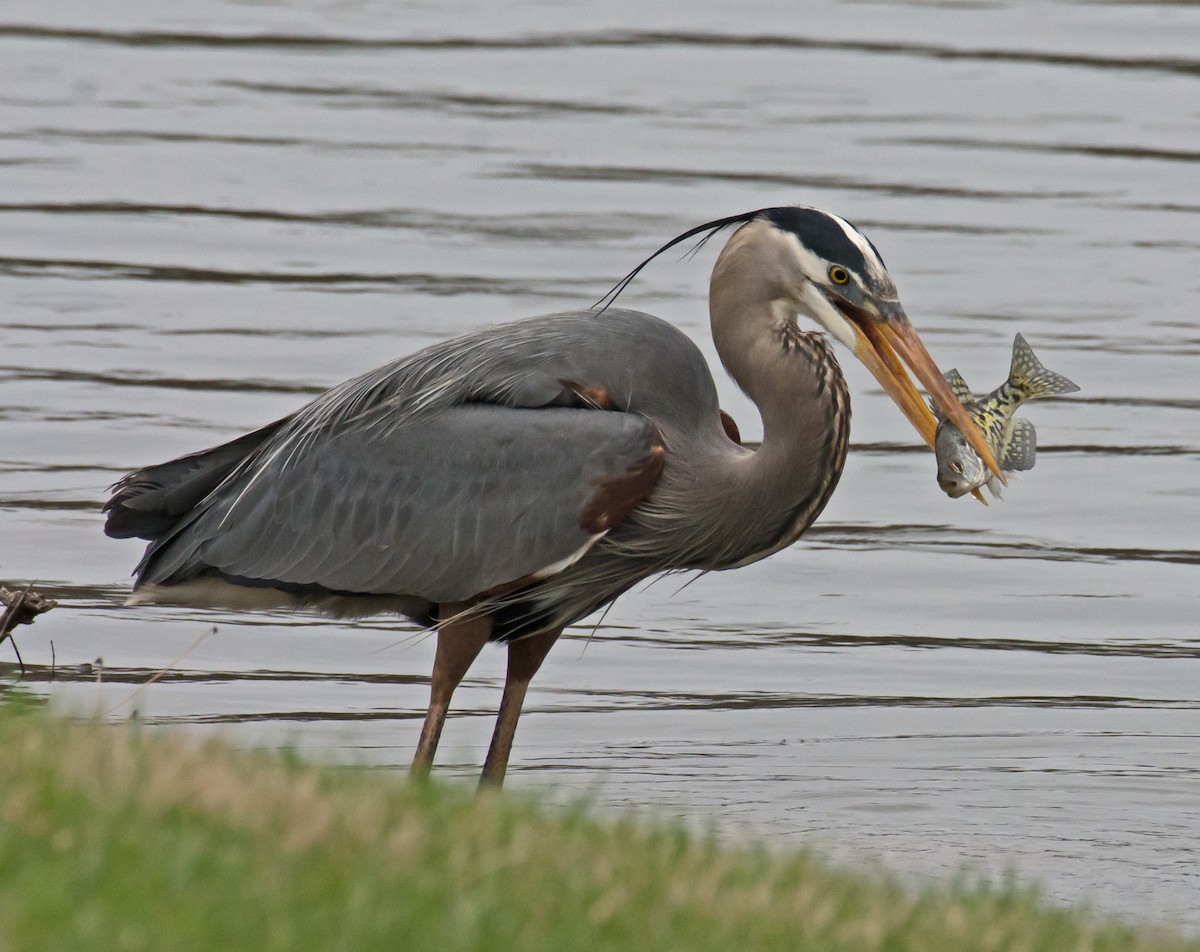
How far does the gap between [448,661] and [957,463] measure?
1.58 metres

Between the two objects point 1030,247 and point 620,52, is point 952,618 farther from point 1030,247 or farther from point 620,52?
point 620,52

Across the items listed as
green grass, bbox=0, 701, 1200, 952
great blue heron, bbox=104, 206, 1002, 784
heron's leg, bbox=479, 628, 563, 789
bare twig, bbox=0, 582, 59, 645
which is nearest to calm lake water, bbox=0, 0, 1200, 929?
bare twig, bbox=0, 582, 59, 645

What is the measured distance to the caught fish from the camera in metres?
7.27

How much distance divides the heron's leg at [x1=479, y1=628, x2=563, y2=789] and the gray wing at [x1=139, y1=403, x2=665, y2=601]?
0.29 m

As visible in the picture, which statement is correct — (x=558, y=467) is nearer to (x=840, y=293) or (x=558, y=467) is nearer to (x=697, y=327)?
(x=840, y=293)

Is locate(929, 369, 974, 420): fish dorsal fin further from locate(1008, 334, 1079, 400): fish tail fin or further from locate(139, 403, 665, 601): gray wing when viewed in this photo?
locate(139, 403, 665, 601): gray wing

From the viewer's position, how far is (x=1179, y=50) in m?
21.4

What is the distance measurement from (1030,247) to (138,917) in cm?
1242

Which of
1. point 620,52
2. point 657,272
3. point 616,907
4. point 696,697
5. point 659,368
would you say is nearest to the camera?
point 616,907

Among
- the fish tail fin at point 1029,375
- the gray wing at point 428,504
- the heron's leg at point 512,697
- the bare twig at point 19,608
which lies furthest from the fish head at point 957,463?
the bare twig at point 19,608

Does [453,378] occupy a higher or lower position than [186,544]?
higher

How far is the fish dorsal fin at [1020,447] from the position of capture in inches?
300

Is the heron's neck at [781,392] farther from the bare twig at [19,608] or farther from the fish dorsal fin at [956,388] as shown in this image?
the bare twig at [19,608]

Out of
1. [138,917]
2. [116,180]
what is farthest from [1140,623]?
[116,180]
